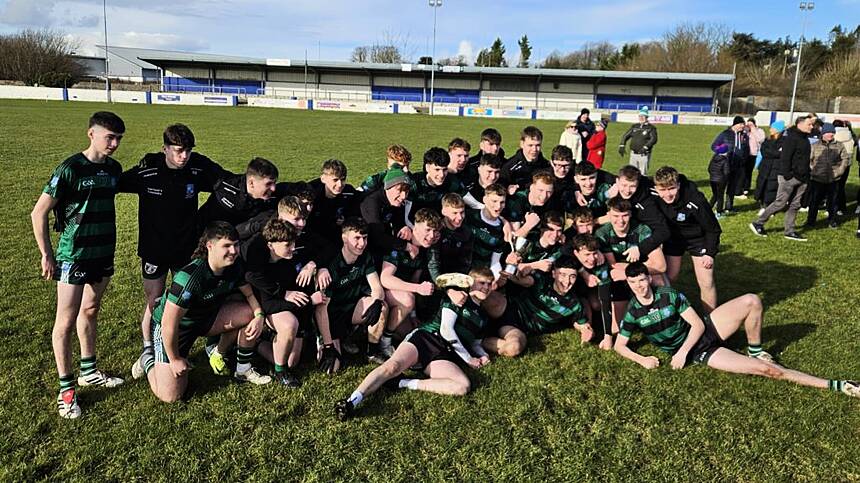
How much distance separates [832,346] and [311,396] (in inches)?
187

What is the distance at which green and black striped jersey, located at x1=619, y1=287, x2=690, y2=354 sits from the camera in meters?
4.71

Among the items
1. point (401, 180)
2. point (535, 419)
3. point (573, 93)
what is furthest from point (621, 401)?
point (573, 93)

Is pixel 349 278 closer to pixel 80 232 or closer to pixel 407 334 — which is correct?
pixel 407 334

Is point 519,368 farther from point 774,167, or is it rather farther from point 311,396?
point 774,167

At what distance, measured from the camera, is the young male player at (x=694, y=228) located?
5719 mm

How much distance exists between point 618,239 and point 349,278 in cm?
267

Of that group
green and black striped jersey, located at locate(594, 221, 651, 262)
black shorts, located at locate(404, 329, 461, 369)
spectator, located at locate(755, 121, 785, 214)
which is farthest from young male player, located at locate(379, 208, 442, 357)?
spectator, located at locate(755, 121, 785, 214)

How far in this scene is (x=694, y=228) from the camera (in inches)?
229

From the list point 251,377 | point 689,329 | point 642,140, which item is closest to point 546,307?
point 689,329

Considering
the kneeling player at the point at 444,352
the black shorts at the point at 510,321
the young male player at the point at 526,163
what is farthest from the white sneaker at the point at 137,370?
the young male player at the point at 526,163

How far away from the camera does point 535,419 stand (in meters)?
3.95

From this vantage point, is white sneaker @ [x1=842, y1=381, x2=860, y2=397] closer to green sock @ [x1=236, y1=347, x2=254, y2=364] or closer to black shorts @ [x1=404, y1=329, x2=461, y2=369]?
black shorts @ [x1=404, y1=329, x2=461, y2=369]

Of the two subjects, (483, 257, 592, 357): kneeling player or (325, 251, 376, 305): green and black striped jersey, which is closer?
(325, 251, 376, 305): green and black striped jersey

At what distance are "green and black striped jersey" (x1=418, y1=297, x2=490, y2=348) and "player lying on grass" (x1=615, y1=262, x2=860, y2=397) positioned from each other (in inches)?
50.9
